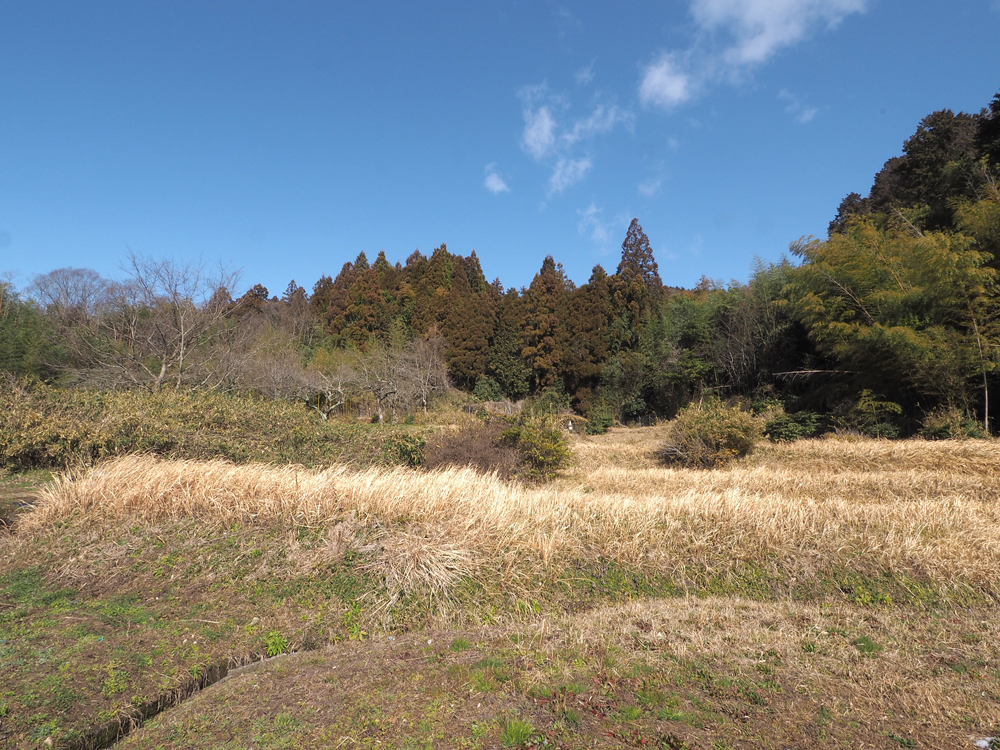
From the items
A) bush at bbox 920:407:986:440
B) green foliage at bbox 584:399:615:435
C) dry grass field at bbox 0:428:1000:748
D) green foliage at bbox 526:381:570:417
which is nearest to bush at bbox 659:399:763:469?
bush at bbox 920:407:986:440

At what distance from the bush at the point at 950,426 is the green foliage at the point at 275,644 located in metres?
14.9

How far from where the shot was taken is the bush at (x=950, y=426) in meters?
12.0

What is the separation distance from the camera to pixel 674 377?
24875 mm

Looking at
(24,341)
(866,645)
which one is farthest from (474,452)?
(24,341)

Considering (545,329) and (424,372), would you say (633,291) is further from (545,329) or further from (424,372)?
(424,372)

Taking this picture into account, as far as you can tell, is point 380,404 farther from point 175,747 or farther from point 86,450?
point 175,747

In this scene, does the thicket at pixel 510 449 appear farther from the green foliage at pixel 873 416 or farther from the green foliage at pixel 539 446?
the green foliage at pixel 873 416

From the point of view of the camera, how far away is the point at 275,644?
410 cm

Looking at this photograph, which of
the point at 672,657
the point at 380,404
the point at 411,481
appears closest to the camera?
the point at 672,657

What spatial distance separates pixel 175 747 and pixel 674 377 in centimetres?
2458

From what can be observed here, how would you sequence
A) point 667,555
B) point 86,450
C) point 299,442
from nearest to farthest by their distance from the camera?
point 667,555 → point 86,450 → point 299,442

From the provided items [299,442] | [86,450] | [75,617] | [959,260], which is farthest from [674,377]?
[75,617]

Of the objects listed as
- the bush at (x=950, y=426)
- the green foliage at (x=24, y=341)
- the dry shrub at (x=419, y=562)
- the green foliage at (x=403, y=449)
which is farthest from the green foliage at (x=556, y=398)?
the green foliage at (x=24, y=341)

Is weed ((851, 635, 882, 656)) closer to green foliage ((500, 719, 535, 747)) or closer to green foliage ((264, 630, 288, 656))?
green foliage ((500, 719, 535, 747))
